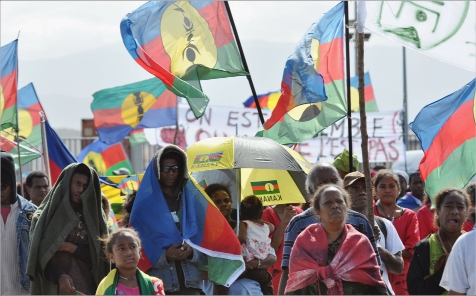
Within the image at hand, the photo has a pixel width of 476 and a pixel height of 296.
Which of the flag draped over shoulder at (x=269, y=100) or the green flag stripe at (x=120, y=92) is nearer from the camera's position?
the green flag stripe at (x=120, y=92)

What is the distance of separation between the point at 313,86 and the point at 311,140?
743cm

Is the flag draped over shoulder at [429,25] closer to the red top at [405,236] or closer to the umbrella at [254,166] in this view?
the red top at [405,236]

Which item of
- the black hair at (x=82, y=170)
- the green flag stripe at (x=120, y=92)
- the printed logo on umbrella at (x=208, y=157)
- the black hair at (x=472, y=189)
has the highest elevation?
the green flag stripe at (x=120, y=92)

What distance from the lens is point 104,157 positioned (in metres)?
16.9

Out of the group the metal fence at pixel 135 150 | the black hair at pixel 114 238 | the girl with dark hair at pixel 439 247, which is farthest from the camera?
the metal fence at pixel 135 150

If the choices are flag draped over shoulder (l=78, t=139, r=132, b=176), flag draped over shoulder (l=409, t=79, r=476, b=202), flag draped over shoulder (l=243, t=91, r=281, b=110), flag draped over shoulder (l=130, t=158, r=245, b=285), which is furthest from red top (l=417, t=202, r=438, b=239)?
flag draped over shoulder (l=243, t=91, r=281, b=110)

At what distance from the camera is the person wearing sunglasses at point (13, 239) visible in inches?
275

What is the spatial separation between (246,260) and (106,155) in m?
9.83

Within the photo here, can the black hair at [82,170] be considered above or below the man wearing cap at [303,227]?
above

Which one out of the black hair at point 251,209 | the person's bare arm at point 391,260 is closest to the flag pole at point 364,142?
the person's bare arm at point 391,260

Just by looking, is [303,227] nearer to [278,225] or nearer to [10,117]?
[278,225]

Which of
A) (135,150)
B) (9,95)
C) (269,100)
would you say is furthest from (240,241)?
(135,150)

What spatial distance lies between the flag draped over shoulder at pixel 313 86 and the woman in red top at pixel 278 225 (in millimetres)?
1214

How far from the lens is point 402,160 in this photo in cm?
1611
